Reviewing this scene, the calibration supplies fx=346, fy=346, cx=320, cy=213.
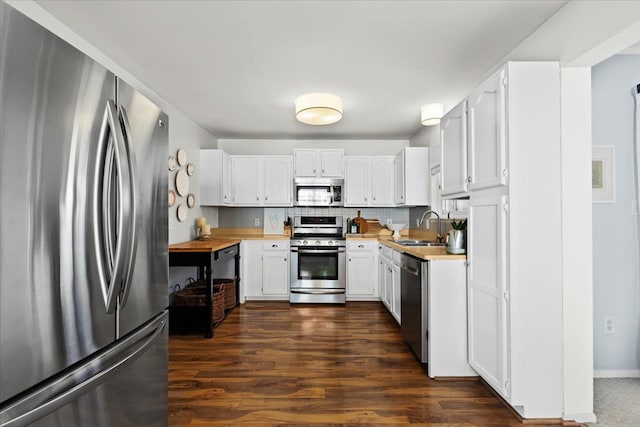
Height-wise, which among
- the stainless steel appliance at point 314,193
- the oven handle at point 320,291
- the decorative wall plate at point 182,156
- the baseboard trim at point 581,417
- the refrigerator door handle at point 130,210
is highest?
the decorative wall plate at point 182,156

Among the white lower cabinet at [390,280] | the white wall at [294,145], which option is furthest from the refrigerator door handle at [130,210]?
the white wall at [294,145]

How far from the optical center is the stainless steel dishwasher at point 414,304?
2.72 meters

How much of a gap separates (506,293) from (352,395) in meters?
1.21

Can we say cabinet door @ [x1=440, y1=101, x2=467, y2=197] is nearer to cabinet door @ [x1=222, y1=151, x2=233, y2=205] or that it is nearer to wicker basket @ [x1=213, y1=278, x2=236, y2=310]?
wicker basket @ [x1=213, y1=278, x2=236, y2=310]

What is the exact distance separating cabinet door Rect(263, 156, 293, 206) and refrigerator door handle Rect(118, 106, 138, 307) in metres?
3.96

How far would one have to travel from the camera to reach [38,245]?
3.05 ft

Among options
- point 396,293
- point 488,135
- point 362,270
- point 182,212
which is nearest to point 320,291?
point 362,270

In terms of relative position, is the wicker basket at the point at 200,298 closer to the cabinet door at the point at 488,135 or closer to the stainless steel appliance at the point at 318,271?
the stainless steel appliance at the point at 318,271

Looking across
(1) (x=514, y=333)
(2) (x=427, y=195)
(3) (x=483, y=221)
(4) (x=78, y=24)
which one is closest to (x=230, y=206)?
(2) (x=427, y=195)

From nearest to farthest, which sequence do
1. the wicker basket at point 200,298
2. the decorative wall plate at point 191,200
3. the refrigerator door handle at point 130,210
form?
the refrigerator door handle at point 130,210 < the wicker basket at point 200,298 < the decorative wall plate at point 191,200

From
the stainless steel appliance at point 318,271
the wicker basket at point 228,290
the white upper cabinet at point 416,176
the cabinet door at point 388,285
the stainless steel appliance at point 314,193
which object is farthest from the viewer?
the stainless steel appliance at point 314,193

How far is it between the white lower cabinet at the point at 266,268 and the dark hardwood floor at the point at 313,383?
1.14 meters

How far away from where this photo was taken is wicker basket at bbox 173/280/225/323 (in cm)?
368

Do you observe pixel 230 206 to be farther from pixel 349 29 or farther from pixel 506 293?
pixel 506 293
